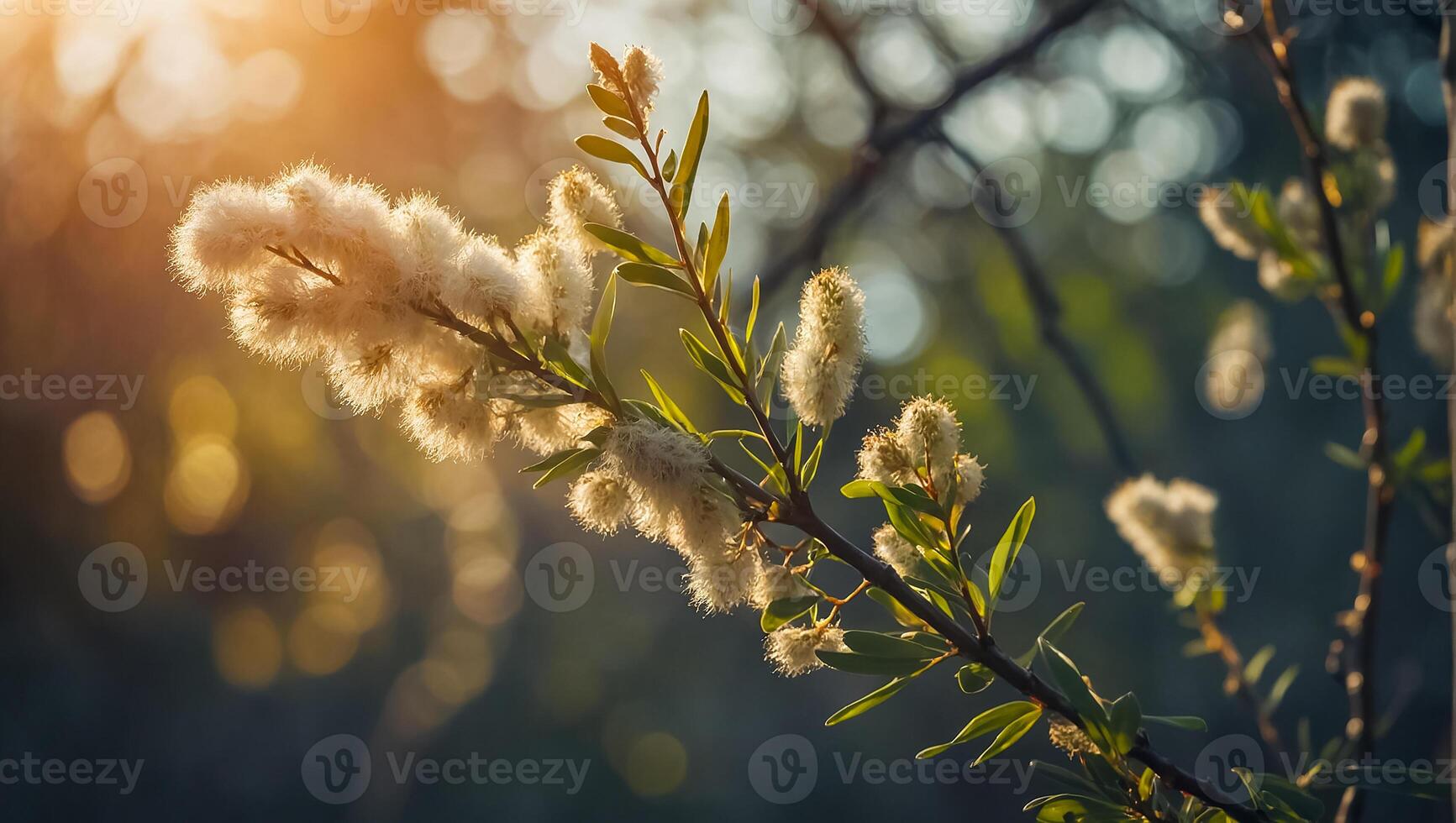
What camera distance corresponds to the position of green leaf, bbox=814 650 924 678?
0.70 metres

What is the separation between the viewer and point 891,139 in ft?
4.48

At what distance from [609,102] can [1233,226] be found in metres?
1.08

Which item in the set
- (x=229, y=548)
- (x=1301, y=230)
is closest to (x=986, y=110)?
(x=1301, y=230)

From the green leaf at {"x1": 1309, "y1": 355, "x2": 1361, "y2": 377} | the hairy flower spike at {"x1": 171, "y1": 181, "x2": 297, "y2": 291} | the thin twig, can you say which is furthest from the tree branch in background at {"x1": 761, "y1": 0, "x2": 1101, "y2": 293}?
the hairy flower spike at {"x1": 171, "y1": 181, "x2": 297, "y2": 291}

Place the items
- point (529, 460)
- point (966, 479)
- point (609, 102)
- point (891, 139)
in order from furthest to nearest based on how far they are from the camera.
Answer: point (529, 460)
point (891, 139)
point (966, 479)
point (609, 102)

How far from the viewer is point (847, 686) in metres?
6.06

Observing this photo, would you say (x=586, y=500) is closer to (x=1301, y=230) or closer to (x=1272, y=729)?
(x=1272, y=729)

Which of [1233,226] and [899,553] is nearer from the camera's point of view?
[899,553]

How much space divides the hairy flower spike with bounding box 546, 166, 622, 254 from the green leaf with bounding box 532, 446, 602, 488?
0.52 ft

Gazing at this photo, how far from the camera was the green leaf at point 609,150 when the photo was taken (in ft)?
2.16

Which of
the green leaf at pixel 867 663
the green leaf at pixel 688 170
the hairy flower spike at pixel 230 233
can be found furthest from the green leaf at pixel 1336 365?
the hairy flower spike at pixel 230 233

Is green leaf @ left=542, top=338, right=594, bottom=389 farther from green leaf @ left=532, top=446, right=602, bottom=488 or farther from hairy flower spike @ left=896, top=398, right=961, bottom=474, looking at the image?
hairy flower spike @ left=896, top=398, right=961, bottom=474

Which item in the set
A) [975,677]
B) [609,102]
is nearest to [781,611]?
[975,677]

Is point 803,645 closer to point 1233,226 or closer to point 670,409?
point 670,409
